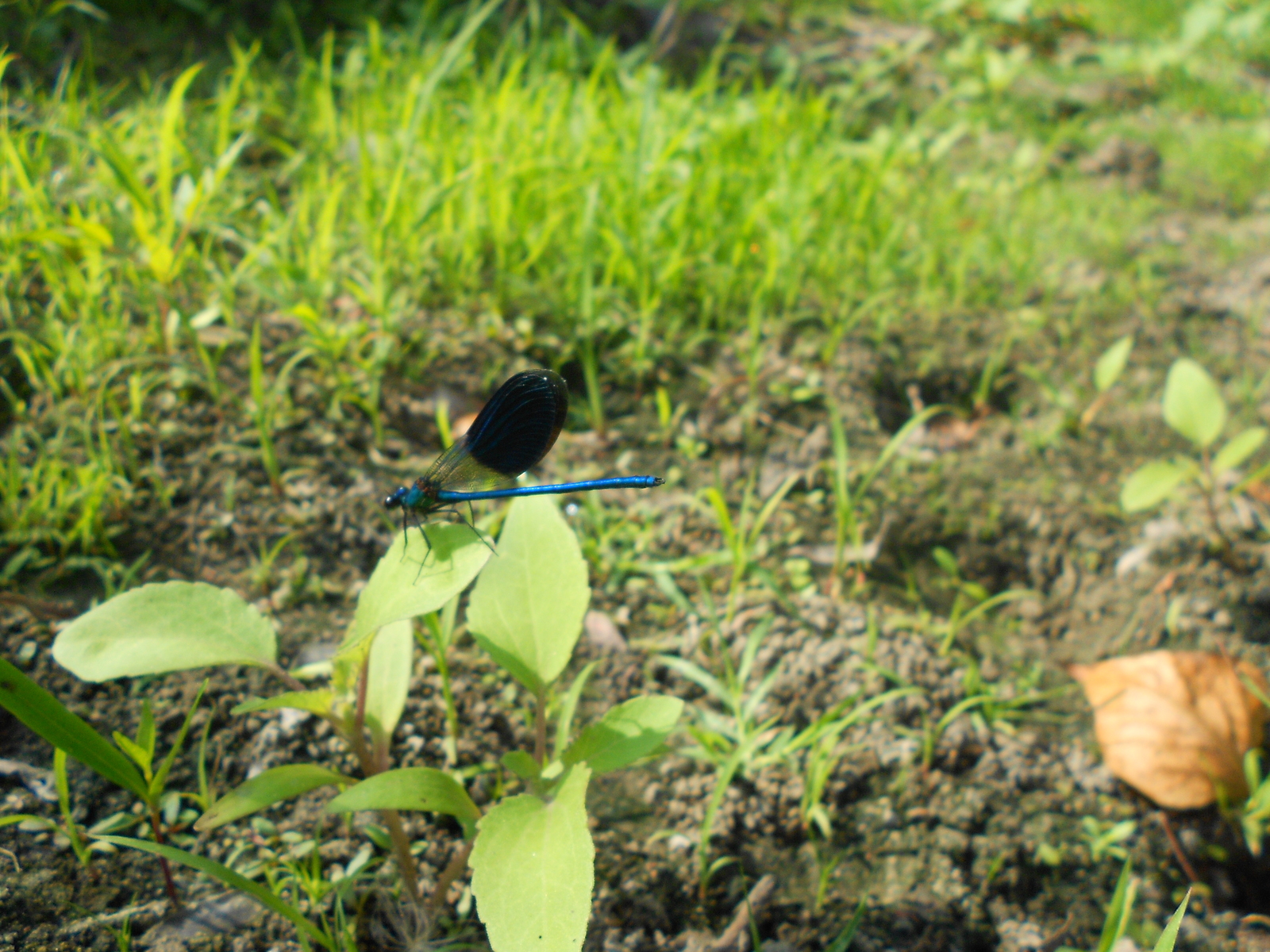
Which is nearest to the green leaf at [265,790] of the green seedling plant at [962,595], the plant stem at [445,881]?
the plant stem at [445,881]

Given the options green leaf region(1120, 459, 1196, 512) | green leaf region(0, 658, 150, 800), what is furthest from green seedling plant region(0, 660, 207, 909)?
green leaf region(1120, 459, 1196, 512)

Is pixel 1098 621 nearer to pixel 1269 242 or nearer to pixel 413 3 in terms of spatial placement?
pixel 1269 242

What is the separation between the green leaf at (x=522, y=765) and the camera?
121 centimetres

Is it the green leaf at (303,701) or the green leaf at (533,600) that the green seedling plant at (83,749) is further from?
the green leaf at (533,600)

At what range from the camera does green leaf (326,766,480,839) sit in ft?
3.53

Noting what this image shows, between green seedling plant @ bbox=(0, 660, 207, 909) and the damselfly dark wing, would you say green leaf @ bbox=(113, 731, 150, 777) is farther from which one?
the damselfly dark wing

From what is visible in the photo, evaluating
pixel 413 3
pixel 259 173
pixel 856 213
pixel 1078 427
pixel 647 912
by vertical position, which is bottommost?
pixel 647 912

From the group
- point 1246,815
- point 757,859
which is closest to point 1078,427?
point 1246,815

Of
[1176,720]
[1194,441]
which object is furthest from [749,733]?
[1194,441]

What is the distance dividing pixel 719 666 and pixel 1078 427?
154 cm

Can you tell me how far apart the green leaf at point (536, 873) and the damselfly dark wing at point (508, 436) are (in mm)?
475

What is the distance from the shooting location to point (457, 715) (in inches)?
65.1

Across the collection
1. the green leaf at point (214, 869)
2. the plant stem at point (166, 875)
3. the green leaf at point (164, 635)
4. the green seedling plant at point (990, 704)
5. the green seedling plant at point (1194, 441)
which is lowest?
the plant stem at point (166, 875)

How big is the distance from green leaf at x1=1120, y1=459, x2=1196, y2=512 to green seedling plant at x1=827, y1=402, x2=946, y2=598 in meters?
0.55
